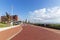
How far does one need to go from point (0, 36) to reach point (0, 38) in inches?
7.1

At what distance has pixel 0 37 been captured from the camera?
11500 mm

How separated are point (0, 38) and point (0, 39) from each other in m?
0.09

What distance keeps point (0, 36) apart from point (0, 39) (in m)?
0.27

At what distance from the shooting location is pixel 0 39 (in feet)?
37.4

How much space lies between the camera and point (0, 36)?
1154 cm

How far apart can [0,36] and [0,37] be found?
89 millimetres

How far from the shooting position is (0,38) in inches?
451

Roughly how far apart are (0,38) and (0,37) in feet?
0.30
